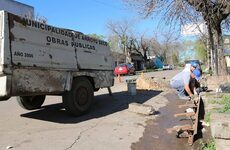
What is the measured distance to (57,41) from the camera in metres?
8.66

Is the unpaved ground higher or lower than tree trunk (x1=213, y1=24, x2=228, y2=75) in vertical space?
lower

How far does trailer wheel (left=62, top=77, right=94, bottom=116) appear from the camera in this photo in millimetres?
8945

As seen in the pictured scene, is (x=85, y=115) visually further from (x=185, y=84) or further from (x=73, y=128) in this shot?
(x=185, y=84)

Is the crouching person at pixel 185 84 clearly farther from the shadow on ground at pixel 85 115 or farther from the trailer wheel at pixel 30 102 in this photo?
the trailer wheel at pixel 30 102

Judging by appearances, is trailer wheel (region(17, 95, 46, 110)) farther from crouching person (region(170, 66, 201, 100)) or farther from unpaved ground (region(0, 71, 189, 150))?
crouching person (region(170, 66, 201, 100))

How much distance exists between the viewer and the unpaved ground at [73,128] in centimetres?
643

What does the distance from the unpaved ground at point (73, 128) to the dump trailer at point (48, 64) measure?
21.2 inches

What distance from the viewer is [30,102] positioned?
1043 centimetres

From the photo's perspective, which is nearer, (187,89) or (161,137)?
(161,137)

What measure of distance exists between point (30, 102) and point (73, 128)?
3156mm


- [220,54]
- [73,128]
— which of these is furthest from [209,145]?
[220,54]

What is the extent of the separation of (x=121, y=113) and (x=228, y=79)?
590 centimetres


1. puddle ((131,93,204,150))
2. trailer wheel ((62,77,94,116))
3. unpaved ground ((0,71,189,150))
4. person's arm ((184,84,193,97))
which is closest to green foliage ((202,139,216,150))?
puddle ((131,93,204,150))

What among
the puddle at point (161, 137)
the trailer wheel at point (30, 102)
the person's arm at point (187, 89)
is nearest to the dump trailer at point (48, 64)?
the trailer wheel at point (30, 102)
